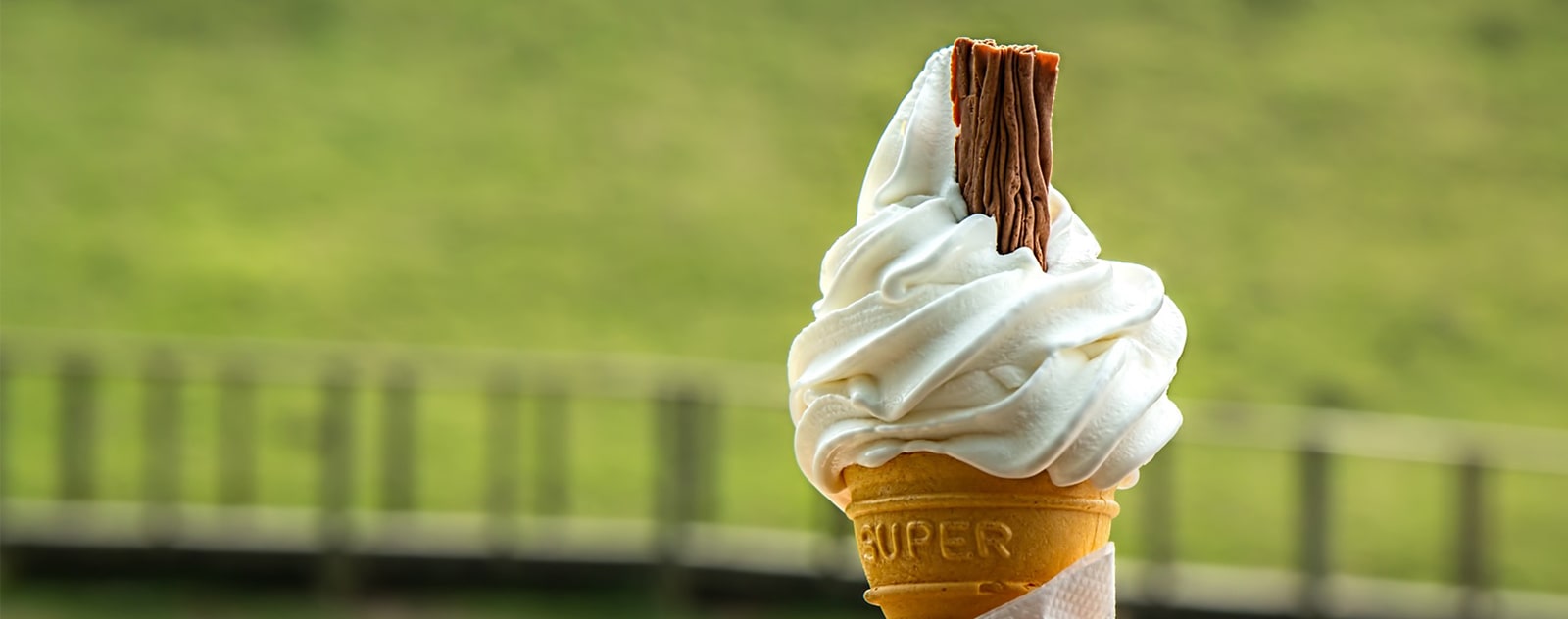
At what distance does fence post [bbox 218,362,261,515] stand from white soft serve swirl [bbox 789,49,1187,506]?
7.02 metres

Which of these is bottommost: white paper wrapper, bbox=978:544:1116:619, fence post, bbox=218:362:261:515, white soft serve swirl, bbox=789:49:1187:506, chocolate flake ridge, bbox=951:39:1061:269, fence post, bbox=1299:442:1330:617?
fence post, bbox=218:362:261:515

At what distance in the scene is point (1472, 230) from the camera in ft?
43.7

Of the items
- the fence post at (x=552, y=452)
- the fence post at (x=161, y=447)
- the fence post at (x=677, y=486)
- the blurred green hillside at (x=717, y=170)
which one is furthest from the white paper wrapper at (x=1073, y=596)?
the blurred green hillside at (x=717, y=170)

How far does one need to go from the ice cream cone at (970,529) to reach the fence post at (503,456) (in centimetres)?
610

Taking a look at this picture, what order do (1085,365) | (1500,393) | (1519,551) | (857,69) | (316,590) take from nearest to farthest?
1. (1085,365)
2. (316,590)
3. (1519,551)
4. (1500,393)
5. (857,69)

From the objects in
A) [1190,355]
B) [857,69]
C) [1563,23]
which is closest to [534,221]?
[857,69]

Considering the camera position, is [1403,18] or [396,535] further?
[1403,18]

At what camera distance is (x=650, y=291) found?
1248 centimetres

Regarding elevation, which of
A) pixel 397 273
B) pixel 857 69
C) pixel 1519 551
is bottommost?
pixel 1519 551

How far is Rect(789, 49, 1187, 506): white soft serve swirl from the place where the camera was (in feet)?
7.91

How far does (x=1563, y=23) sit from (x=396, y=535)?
34.2ft

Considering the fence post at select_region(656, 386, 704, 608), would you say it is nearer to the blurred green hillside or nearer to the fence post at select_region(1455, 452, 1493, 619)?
the fence post at select_region(1455, 452, 1493, 619)

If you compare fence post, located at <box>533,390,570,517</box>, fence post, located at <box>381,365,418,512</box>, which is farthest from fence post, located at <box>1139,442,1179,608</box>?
fence post, located at <box>381,365,418,512</box>

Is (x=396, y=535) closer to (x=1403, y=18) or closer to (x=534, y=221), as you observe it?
(x=534, y=221)
